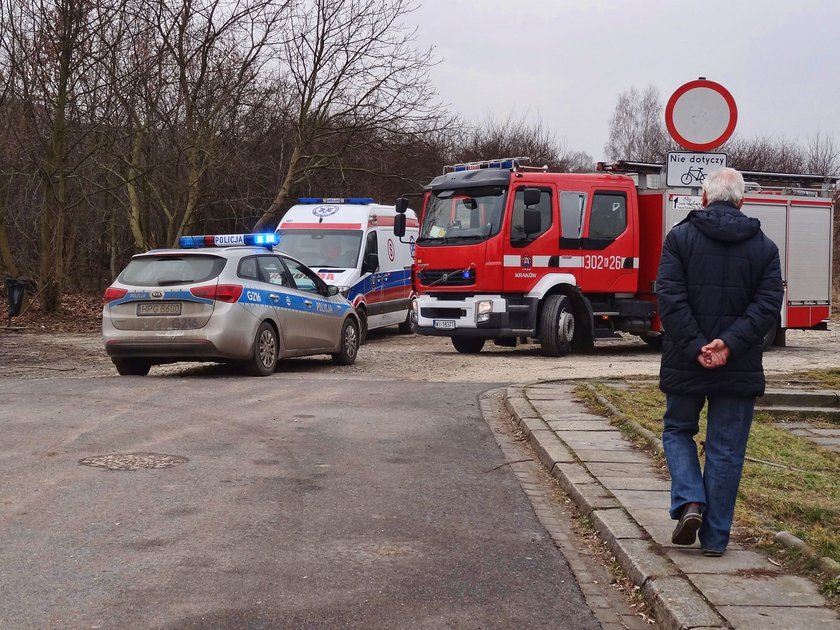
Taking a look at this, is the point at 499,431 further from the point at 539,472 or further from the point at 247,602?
the point at 247,602

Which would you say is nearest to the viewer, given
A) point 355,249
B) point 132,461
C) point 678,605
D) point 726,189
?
point 678,605

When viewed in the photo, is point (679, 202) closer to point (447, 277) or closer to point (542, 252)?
point (542, 252)

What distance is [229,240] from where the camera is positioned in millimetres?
16109

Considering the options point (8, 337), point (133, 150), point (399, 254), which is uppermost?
point (133, 150)

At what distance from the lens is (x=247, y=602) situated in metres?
4.64

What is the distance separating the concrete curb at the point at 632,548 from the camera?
440cm

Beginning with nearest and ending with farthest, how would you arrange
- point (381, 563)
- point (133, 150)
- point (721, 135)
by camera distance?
point (381, 563)
point (721, 135)
point (133, 150)

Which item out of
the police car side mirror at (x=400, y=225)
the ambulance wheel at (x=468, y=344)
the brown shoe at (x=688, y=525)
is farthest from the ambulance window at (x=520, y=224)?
the brown shoe at (x=688, y=525)

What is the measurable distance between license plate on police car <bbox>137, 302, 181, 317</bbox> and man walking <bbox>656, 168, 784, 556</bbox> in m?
8.96

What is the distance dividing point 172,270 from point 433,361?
518 cm

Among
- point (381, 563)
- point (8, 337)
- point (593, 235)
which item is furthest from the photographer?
point (8, 337)

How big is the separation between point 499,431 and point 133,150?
22.2m

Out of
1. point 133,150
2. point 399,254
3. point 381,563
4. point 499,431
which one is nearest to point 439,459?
point 499,431

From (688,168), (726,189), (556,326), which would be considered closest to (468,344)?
(556,326)
